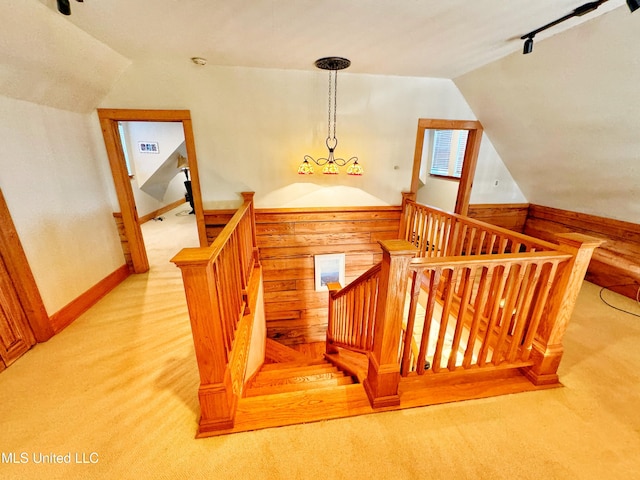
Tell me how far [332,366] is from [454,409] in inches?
58.1

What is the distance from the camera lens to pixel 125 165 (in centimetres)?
298

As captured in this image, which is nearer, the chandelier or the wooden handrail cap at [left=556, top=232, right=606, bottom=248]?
the wooden handrail cap at [left=556, top=232, right=606, bottom=248]

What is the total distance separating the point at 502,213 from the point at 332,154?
9.69 ft

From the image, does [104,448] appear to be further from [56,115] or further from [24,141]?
[56,115]

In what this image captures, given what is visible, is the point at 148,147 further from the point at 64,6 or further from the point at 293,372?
the point at 293,372

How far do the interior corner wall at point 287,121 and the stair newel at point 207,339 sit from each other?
228cm

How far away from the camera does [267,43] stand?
222 cm

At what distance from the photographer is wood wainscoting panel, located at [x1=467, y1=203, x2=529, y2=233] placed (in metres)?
3.86

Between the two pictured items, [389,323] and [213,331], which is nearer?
[213,331]

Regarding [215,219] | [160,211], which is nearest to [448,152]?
[215,219]

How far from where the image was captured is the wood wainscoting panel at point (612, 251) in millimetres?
2748

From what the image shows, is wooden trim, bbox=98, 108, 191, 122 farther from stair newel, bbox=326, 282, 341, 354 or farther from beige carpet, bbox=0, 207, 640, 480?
stair newel, bbox=326, 282, 341, 354

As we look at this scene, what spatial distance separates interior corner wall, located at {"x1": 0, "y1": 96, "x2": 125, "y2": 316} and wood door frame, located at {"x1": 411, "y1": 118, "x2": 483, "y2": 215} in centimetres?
398

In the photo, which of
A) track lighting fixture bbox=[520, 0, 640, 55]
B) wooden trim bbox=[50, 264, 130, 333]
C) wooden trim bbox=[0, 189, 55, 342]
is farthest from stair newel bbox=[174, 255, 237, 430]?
track lighting fixture bbox=[520, 0, 640, 55]
